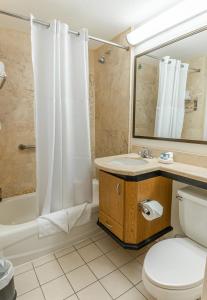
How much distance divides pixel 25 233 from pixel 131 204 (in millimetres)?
901

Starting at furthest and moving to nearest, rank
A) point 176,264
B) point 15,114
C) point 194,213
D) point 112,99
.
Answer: point 112,99
point 15,114
point 194,213
point 176,264

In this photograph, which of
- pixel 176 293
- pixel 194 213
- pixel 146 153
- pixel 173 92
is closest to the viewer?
pixel 176 293

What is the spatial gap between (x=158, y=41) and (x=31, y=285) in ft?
7.39

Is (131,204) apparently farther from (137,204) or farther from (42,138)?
(42,138)

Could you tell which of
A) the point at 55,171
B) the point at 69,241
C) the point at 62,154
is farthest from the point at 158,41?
the point at 69,241

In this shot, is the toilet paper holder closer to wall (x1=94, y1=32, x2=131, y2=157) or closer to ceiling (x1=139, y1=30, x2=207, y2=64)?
wall (x1=94, y1=32, x2=131, y2=157)

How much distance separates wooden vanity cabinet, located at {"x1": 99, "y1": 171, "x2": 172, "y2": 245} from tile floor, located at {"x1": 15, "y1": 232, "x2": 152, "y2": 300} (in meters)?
0.28

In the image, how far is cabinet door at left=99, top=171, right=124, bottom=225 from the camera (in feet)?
4.56

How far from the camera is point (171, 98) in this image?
5.29ft

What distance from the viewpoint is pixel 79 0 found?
1459mm

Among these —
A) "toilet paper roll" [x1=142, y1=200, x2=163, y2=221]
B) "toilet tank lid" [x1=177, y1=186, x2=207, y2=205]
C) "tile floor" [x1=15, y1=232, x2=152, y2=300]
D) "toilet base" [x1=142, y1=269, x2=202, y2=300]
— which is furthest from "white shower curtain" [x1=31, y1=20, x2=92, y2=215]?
"toilet base" [x1=142, y1=269, x2=202, y2=300]

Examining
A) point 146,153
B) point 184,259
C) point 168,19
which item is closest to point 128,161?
point 146,153

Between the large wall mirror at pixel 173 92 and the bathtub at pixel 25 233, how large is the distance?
102cm

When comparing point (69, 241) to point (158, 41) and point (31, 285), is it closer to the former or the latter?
point (31, 285)
